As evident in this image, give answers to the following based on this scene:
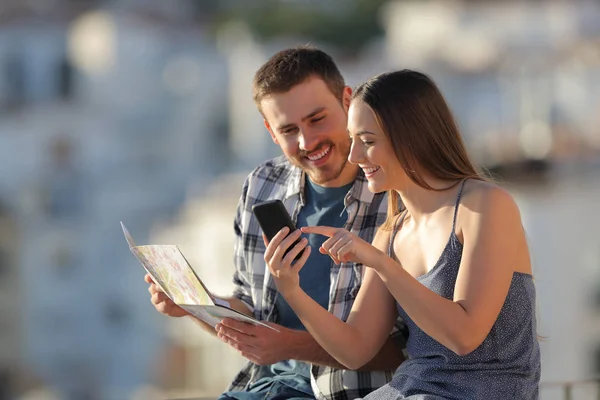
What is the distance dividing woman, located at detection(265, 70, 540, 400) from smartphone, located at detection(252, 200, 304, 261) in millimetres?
24

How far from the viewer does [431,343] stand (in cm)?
243

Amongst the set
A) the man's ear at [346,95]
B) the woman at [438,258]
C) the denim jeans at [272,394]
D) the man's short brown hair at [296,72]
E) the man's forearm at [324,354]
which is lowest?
the denim jeans at [272,394]

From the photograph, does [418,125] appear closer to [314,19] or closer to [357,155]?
[357,155]

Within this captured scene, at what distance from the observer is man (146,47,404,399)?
2809 mm

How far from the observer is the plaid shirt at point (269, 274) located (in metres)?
2.82

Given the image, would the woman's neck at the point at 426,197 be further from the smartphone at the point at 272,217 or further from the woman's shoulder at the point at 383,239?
the smartphone at the point at 272,217

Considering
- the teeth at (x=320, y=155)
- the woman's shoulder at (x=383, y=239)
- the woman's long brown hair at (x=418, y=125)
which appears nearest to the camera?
the woman's long brown hair at (x=418, y=125)

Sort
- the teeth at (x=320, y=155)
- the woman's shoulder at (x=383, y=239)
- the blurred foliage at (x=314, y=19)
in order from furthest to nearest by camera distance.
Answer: the blurred foliage at (x=314, y=19)
the teeth at (x=320, y=155)
the woman's shoulder at (x=383, y=239)

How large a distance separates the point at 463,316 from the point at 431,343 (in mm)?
170

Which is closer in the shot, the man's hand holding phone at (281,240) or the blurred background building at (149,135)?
the man's hand holding phone at (281,240)

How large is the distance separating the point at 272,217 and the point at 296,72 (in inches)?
25.2

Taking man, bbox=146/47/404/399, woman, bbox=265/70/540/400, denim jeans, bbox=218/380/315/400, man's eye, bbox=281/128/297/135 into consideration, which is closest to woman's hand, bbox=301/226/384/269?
woman, bbox=265/70/540/400

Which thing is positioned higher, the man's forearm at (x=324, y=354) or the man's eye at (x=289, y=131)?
the man's eye at (x=289, y=131)

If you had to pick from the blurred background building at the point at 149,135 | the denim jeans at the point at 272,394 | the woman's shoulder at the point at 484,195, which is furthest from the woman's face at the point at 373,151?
the blurred background building at the point at 149,135
